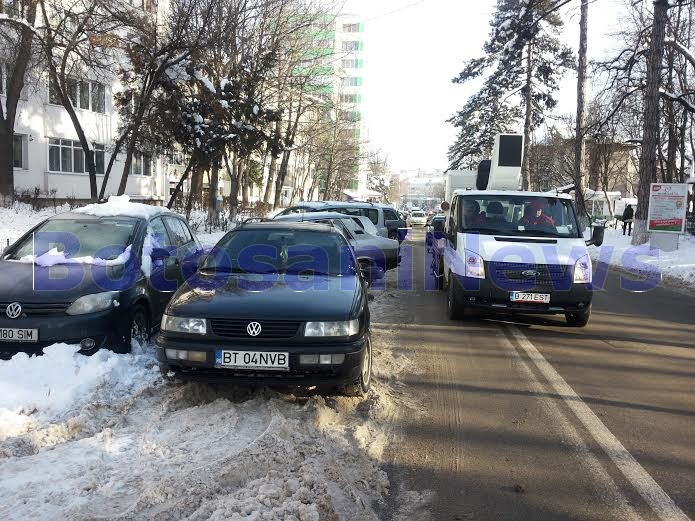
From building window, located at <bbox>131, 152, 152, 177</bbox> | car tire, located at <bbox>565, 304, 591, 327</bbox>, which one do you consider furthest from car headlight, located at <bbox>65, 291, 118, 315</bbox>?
building window, located at <bbox>131, 152, 152, 177</bbox>

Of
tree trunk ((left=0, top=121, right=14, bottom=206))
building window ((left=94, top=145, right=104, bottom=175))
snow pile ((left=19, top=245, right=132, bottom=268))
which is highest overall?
building window ((left=94, top=145, right=104, bottom=175))

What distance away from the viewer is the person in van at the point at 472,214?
30.0 ft

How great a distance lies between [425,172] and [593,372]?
179712mm

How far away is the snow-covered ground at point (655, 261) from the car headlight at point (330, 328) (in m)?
11.5

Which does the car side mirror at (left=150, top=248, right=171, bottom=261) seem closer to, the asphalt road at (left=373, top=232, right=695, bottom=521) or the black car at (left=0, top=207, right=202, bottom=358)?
the black car at (left=0, top=207, right=202, bottom=358)

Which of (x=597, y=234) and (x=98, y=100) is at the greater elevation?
(x=98, y=100)

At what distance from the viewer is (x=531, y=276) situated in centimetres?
784

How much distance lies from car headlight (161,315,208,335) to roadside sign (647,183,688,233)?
59.8 feet

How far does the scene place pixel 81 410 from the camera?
448cm

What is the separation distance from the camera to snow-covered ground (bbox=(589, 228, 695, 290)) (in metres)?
14.5

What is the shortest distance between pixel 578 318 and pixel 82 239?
652 centimetres

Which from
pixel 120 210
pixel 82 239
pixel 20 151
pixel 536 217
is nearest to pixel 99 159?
pixel 20 151

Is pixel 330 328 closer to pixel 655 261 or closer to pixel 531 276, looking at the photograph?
pixel 531 276

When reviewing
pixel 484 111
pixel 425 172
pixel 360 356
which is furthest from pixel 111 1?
pixel 425 172
